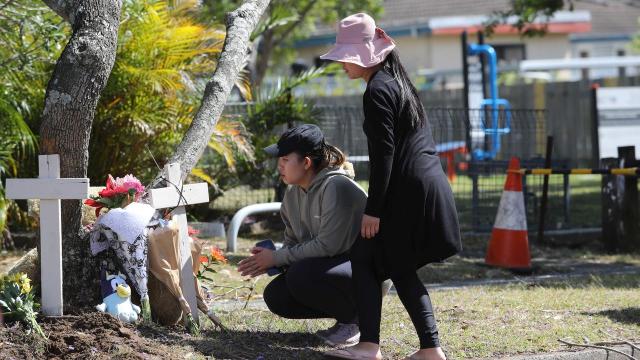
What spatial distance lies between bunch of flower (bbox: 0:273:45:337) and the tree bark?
100 centimetres

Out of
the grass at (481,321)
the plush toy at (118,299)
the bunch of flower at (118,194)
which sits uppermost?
the bunch of flower at (118,194)

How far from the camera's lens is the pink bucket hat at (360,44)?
197 inches

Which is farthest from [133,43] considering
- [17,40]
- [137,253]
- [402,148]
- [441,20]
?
[441,20]

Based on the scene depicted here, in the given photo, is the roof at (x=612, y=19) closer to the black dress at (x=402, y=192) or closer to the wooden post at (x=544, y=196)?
Answer: the wooden post at (x=544, y=196)

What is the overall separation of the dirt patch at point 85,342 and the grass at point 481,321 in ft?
1.09

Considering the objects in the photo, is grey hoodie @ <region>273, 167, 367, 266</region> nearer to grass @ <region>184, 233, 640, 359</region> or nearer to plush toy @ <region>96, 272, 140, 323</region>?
grass @ <region>184, 233, 640, 359</region>

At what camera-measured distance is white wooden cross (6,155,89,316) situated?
493 centimetres

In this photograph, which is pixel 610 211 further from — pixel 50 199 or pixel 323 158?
pixel 50 199

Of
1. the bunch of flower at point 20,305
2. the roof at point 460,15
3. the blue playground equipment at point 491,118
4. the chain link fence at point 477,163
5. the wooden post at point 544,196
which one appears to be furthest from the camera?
the roof at point 460,15

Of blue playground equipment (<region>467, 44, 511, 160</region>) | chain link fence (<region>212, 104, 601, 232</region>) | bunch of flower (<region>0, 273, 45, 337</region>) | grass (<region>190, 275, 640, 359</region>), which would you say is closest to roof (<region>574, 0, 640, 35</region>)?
blue playground equipment (<region>467, 44, 511, 160</region>)

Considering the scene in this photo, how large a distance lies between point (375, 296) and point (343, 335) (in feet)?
1.78

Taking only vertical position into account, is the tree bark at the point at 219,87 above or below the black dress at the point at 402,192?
above

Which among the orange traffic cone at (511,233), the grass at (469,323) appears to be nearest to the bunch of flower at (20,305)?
the grass at (469,323)

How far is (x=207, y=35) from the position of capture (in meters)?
9.64
